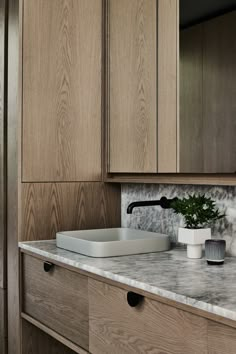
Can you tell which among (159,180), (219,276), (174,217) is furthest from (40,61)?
(219,276)

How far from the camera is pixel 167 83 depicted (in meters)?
2.00

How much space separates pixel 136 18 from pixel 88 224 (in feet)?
3.27

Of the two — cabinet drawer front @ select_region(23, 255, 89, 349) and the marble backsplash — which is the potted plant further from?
cabinet drawer front @ select_region(23, 255, 89, 349)

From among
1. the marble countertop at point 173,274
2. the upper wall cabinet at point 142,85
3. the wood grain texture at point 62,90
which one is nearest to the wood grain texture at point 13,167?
the wood grain texture at point 62,90

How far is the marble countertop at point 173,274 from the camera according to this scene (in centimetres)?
120

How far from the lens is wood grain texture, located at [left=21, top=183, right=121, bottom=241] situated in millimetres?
2248

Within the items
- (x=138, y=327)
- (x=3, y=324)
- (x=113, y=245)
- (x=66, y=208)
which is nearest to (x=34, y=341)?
(x=3, y=324)

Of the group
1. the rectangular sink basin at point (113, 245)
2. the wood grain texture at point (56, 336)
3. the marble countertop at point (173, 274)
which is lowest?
the wood grain texture at point (56, 336)

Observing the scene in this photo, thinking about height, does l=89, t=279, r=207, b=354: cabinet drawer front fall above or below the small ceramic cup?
below

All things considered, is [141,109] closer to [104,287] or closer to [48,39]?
[48,39]

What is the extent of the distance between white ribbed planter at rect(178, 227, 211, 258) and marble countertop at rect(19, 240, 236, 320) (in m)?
0.04

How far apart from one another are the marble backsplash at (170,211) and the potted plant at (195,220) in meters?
0.06

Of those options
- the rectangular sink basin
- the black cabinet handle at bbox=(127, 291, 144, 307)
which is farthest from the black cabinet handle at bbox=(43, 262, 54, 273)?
→ the black cabinet handle at bbox=(127, 291, 144, 307)

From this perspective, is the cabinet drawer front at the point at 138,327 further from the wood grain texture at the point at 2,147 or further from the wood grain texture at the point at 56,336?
the wood grain texture at the point at 2,147
